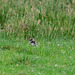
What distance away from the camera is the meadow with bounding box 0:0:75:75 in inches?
290

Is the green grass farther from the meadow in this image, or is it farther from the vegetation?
the vegetation

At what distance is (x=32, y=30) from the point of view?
10.9m

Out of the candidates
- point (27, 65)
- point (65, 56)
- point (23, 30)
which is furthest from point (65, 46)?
point (27, 65)

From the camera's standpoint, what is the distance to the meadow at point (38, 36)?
7369 mm

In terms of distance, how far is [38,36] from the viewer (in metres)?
10.6

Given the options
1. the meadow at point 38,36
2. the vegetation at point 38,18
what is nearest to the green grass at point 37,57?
the meadow at point 38,36

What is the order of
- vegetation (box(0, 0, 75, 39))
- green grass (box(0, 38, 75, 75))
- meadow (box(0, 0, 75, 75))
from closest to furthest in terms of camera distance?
green grass (box(0, 38, 75, 75)), meadow (box(0, 0, 75, 75)), vegetation (box(0, 0, 75, 39))

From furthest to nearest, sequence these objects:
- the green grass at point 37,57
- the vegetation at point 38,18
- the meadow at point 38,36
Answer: the vegetation at point 38,18
the meadow at point 38,36
the green grass at point 37,57

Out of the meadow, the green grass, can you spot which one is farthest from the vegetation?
the green grass

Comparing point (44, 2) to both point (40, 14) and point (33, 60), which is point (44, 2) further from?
point (33, 60)

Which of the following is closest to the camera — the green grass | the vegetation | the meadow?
the green grass

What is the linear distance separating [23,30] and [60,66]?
350 cm

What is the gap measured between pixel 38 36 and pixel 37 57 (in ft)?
8.41

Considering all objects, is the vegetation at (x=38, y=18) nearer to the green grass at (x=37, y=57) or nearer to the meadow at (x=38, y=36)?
the meadow at (x=38, y=36)
